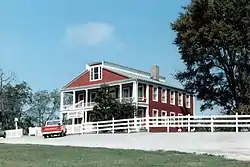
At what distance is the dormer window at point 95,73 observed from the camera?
5962cm

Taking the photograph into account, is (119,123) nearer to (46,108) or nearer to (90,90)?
(90,90)

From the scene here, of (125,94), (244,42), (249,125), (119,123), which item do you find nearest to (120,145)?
(249,125)

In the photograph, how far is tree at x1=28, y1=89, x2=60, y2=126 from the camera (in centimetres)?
9181

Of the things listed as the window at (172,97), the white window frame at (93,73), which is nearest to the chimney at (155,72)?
the window at (172,97)

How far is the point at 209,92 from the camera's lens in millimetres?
49156

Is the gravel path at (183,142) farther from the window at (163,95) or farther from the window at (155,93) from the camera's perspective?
the window at (163,95)

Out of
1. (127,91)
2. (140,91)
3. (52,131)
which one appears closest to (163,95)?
(140,91)

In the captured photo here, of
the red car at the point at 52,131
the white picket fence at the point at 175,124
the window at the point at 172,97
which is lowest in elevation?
the red car at the point at 52,131

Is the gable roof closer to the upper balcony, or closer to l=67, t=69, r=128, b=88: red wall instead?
l=67, t=69, r=128, b=88: red wall

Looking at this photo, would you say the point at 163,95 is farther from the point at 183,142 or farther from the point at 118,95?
the point at 183,142

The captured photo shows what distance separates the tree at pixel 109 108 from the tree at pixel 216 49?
6.37 m

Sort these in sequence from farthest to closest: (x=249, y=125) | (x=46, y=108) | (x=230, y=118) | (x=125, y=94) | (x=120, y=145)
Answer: (x=46, y=108), (x=125, y=94), (x=230, y=118), (x=249, y=125), (x=120, y=145)

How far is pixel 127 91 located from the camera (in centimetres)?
5784

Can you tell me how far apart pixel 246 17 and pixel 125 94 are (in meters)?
19.2
